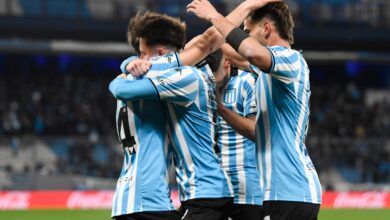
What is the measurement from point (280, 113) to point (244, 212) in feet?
3.55

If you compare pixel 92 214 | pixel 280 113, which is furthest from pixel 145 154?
pixel 92 214

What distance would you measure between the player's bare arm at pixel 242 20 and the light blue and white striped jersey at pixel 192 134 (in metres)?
0.33

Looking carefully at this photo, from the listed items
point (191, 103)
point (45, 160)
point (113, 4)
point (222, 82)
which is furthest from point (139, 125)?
point (113, 4)

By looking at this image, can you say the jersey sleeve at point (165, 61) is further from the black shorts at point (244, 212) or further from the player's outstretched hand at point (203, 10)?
the black shorts at point (244, 212)

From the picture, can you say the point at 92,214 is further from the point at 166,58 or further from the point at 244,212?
the point at 166,58

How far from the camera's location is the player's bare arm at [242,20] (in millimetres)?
4984

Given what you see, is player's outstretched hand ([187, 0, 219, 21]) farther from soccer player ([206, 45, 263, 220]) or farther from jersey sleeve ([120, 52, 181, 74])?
soccer player ([206, 45, 263, 220])

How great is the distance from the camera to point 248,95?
20.7 ft

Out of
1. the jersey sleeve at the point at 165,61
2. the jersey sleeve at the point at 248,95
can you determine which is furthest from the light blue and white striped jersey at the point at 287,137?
the jersey sleeve at the point at 248,95

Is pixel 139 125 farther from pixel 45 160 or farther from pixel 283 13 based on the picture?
pixel 45 160

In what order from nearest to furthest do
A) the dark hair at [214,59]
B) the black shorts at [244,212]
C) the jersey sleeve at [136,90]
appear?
1. the jersey sleeve at [136,90]
2. the dark hair at [214,59]
3. the black shorts at [244,212]

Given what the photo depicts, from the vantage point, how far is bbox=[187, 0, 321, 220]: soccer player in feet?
16.8

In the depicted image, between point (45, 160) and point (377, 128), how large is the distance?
42.9 feet

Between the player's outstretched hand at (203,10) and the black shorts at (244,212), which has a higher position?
the player's outstretched hand at (203,10)
